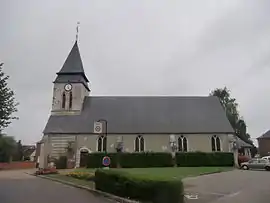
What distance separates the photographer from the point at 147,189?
10.7m

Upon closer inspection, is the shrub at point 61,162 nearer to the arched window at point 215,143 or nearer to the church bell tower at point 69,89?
the church bell tower at point 69,89

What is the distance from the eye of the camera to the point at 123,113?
4419 cm

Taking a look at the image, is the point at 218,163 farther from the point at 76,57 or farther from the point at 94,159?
the point at 76,57

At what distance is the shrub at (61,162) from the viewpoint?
38688 millimetres

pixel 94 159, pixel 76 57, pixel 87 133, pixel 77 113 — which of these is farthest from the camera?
pixel 76 57

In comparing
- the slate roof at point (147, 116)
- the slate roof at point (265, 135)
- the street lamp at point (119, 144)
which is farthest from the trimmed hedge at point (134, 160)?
the slate roof at point (265, 135)

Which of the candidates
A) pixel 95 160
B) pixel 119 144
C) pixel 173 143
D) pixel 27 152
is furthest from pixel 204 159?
pixel 27 152

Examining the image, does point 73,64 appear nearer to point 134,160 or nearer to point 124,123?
point 124,123

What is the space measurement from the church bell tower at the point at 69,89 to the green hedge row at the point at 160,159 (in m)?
9.80

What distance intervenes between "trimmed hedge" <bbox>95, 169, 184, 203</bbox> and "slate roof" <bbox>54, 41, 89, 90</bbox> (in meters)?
33.3

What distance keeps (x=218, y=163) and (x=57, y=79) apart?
25644mm

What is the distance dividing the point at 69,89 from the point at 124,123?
969 centimetres

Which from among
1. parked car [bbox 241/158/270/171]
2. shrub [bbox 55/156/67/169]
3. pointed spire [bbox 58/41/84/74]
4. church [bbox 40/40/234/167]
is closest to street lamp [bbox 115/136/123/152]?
church [bbox 40/40/234/167]

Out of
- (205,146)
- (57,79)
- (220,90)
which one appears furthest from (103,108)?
(220,90)
